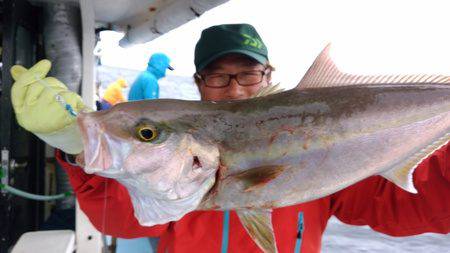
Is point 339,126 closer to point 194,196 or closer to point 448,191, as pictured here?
point 194,196

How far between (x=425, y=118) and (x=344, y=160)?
1.14ft

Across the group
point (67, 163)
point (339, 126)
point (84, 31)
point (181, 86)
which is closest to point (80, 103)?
point (67, 163)

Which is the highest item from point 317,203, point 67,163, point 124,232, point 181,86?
point 181,86

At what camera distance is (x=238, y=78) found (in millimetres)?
2277

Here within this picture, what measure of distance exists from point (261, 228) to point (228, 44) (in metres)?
1.08

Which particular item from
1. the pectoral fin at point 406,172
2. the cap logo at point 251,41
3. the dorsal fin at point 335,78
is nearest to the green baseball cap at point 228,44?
the cap logo at point 251,41

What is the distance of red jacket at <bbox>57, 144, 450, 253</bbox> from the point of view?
180cm

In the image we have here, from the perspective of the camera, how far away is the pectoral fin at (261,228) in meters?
1.41

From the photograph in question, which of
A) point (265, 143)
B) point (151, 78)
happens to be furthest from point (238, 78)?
point (151, 78)

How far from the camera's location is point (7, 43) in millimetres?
3307

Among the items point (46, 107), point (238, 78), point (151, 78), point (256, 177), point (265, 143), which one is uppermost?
point (151, 78)

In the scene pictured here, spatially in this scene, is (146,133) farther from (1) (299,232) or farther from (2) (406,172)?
Answer: (1) (299,232)

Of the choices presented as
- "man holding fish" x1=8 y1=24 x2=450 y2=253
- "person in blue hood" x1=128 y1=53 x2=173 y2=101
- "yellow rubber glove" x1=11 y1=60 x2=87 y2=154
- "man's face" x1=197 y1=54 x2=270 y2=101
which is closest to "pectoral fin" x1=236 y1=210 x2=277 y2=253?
"man holding fish" x1=8 y1=24 x2=450 y2=253

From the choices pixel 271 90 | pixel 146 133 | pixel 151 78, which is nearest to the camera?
pixel 146 133
